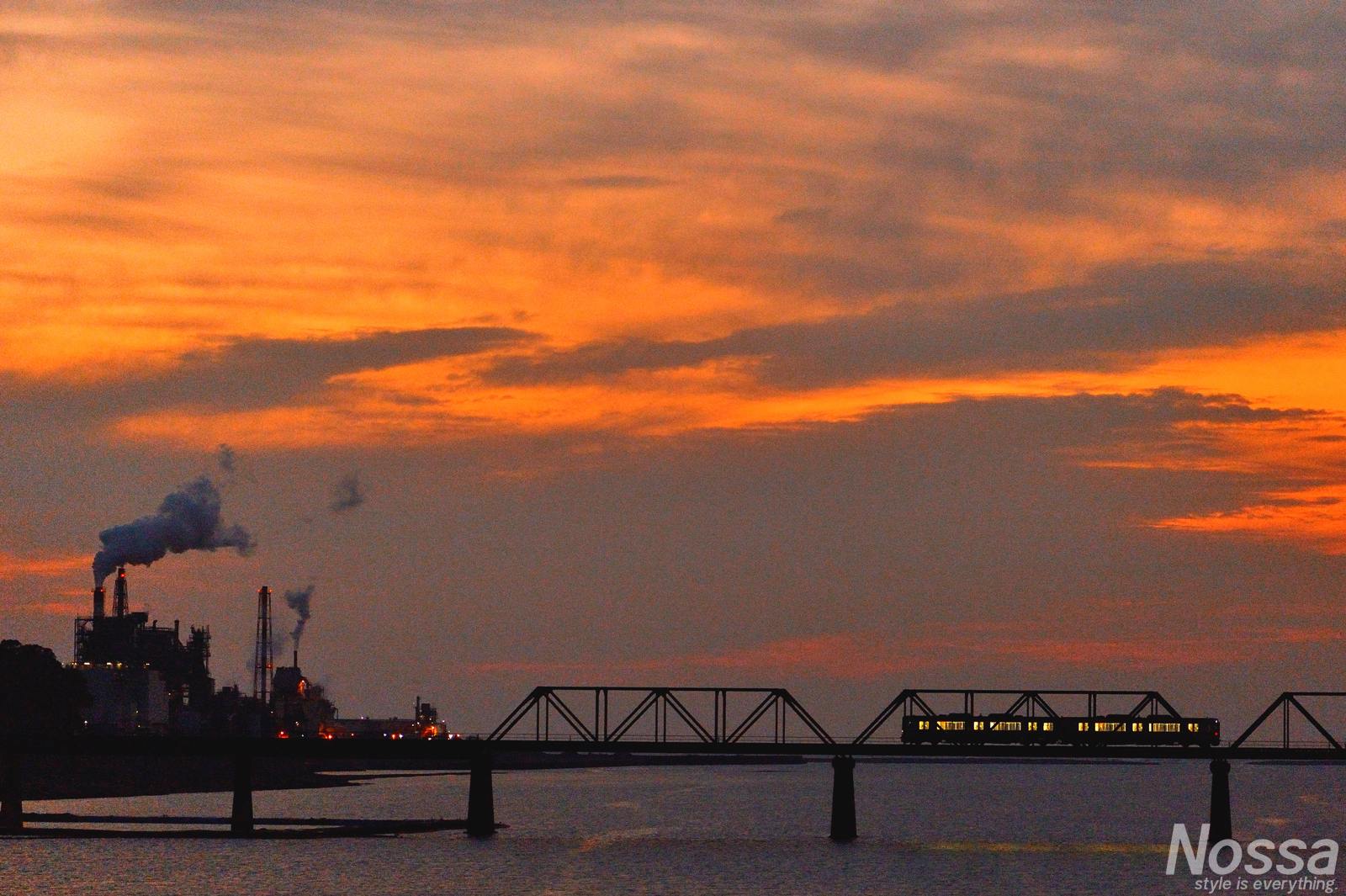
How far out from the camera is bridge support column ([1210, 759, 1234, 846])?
153 meters

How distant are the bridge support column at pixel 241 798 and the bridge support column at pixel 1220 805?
8186cm

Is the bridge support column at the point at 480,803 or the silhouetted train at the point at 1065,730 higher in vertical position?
the silhouetted train at the point at 1065,730

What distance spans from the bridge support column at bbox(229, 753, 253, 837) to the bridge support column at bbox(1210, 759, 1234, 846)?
81.9m

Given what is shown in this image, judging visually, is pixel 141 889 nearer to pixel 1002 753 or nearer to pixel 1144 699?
pixel 1002 753

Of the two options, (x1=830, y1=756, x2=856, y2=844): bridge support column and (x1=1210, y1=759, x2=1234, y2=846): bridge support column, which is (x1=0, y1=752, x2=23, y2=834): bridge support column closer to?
(x1=830, y1=756, x2=856, y2=844): bridge support column

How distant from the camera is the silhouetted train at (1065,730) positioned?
15962 cm

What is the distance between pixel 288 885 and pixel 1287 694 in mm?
85733

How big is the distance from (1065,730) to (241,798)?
7252cm

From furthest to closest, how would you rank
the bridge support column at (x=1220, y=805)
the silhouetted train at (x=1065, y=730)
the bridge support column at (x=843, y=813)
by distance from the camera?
the bridge support column at (x=843, y=813) → the silhouetted train at (x=1065, y=730) → the bridge support column at (x=1220, y=805)

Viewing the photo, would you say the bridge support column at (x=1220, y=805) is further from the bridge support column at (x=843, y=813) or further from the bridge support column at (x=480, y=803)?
the bridge support column at (x=480, y=803)

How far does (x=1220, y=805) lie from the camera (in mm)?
154625

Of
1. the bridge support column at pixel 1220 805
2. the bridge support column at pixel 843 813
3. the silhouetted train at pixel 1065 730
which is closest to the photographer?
the bridge support column at pixel 1220 805

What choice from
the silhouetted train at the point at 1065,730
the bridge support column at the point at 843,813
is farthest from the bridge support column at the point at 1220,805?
the bridge support column at the point at 843,813

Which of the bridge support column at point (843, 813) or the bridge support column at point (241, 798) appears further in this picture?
the bridge support column at point (843, 813)
